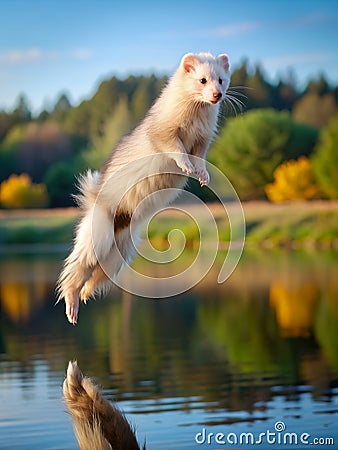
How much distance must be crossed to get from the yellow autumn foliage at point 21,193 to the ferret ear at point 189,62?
123 ft

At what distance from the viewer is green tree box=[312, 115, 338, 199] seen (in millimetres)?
42688

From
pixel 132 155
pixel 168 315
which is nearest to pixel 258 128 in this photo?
pixel 168 315

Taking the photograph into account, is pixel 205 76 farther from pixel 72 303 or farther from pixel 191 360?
pixel 191 360

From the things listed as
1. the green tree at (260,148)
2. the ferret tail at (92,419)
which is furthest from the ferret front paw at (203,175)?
the green tree at (260,148)

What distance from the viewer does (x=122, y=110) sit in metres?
41.5

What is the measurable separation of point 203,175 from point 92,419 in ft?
7.42

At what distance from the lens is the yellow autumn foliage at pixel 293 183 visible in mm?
41750

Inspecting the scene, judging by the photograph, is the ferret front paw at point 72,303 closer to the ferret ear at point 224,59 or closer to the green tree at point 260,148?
the ferret ear at point 224,59

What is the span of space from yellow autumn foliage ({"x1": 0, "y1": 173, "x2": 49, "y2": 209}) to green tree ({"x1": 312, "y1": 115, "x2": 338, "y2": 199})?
1138 cm

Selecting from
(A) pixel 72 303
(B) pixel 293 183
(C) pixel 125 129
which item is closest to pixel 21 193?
(C) pixel 125 129

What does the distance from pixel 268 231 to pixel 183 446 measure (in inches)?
1282

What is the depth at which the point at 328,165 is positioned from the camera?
42969 millimetres

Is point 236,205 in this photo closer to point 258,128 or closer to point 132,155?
point 132,155

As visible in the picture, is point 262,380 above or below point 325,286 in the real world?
above
